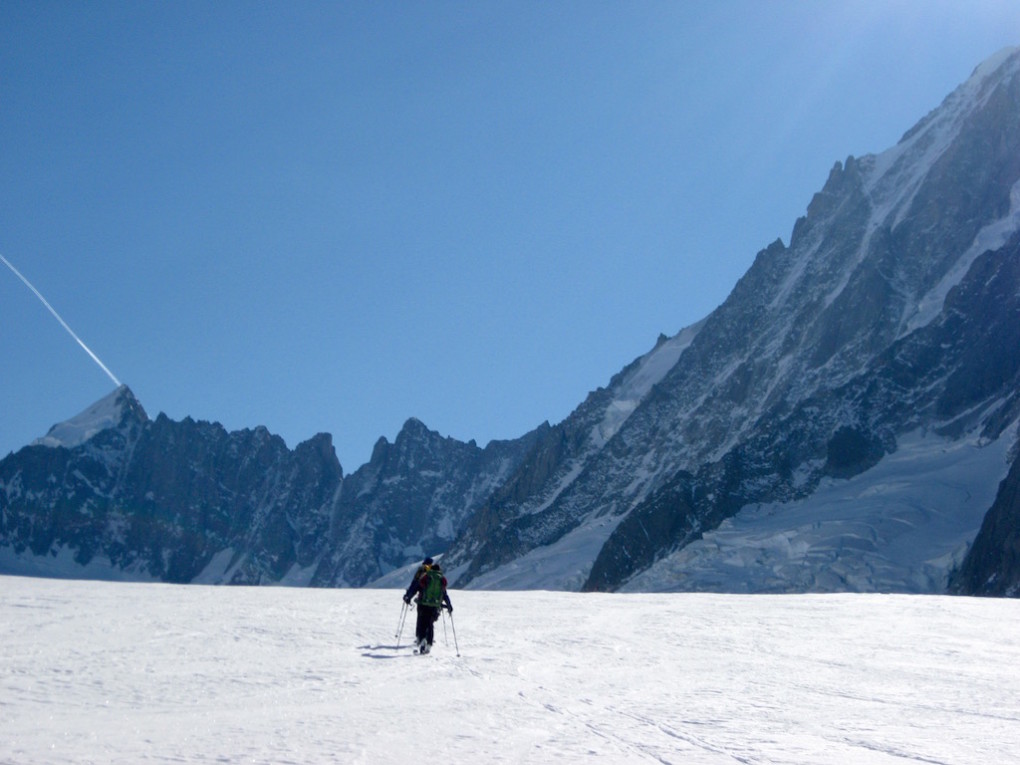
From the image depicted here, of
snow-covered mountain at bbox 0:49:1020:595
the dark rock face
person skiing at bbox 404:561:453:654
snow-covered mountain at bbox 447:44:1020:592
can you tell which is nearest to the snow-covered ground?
person skiing at bbox 404:561:453:654

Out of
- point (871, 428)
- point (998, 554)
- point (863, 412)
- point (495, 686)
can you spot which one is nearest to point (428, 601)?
point (495, 686)

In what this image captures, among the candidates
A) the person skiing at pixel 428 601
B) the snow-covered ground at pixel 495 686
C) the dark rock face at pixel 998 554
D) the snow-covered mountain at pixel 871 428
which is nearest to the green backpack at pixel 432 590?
the person skiing at pixel 428 601

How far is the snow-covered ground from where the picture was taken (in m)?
10.2

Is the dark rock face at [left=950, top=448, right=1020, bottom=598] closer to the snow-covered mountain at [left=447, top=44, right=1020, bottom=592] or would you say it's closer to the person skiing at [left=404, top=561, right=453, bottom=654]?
the snow-covered mountain at [left=447, top=44, right=1020, bottom=592]

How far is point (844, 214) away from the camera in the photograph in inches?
7682

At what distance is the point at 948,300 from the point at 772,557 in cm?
5570

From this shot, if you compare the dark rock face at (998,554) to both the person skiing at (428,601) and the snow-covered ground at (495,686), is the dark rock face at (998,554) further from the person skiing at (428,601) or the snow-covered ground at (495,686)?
the person skiing at (428,601)

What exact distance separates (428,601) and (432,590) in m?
0.31

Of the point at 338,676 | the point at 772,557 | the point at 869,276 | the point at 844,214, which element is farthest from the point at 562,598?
the point at 844,214

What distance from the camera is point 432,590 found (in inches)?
731

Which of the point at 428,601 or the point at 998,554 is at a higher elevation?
the point at 998,554

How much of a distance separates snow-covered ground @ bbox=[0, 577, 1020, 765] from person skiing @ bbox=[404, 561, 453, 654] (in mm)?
418

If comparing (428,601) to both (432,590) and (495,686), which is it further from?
(495,686)

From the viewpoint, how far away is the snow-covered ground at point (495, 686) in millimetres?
10250
